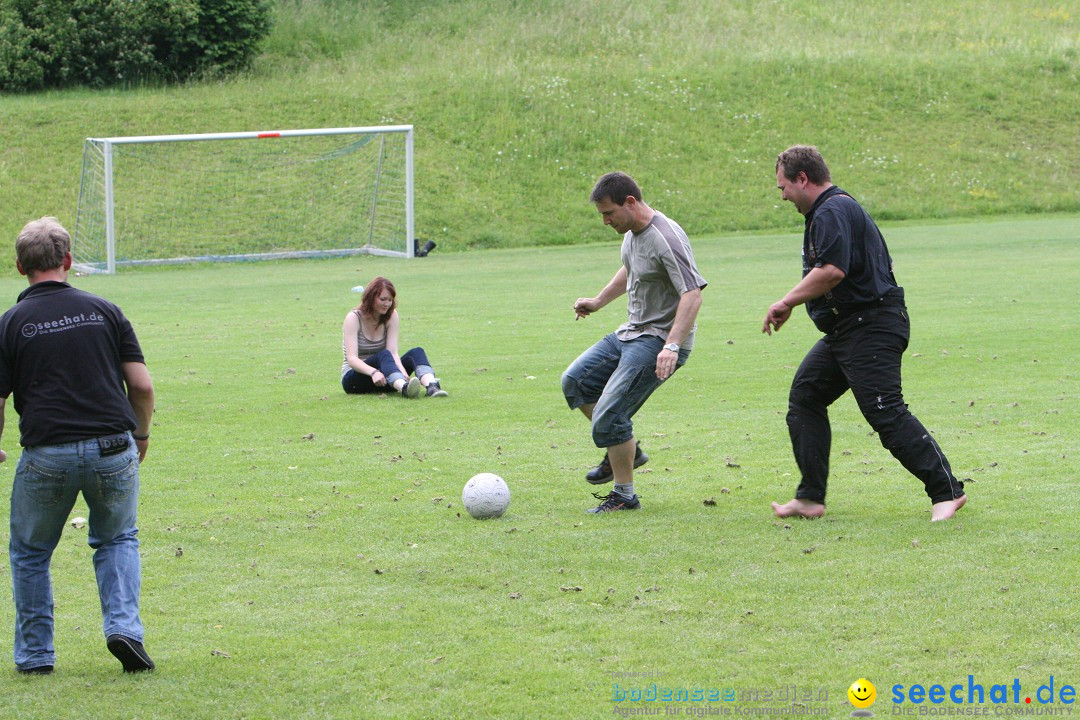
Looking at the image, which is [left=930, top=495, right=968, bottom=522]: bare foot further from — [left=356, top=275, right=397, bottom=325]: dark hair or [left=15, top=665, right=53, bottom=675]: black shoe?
[left=356, top=275, right=397, bottom=325]: dark hair

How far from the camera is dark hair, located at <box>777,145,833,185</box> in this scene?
722cm

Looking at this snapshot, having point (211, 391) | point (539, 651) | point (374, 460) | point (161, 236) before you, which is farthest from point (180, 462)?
point (161, 236)

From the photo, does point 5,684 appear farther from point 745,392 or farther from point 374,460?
point 745,392

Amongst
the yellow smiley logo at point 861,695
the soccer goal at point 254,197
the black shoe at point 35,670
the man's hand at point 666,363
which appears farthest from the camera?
the soccer goal at point 254,197

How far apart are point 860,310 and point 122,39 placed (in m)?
37.7

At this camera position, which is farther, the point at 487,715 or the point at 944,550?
the point at 944,550

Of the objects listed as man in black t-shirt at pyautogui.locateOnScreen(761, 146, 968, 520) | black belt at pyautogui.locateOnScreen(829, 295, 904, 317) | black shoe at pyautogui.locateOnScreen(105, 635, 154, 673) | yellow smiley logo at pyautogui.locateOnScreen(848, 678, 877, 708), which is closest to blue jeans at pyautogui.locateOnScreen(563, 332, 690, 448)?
man in black t-shirt at pyautogui.locateOnScreen(761, 146, 968, 520)

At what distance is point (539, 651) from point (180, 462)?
504 cm

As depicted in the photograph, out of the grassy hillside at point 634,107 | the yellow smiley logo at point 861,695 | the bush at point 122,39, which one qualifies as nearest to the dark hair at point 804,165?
the yellow smiley logo at point 861,695

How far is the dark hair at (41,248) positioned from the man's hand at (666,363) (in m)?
3.48

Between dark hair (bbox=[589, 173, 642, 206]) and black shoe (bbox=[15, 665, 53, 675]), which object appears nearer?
black shoe (bbox=[15, 665, 53, 675])

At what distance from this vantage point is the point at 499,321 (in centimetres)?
1781

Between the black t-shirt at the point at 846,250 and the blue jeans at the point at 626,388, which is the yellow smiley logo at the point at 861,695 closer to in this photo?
the black t-shirt at the point at 846,250

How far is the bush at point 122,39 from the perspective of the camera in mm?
39406
